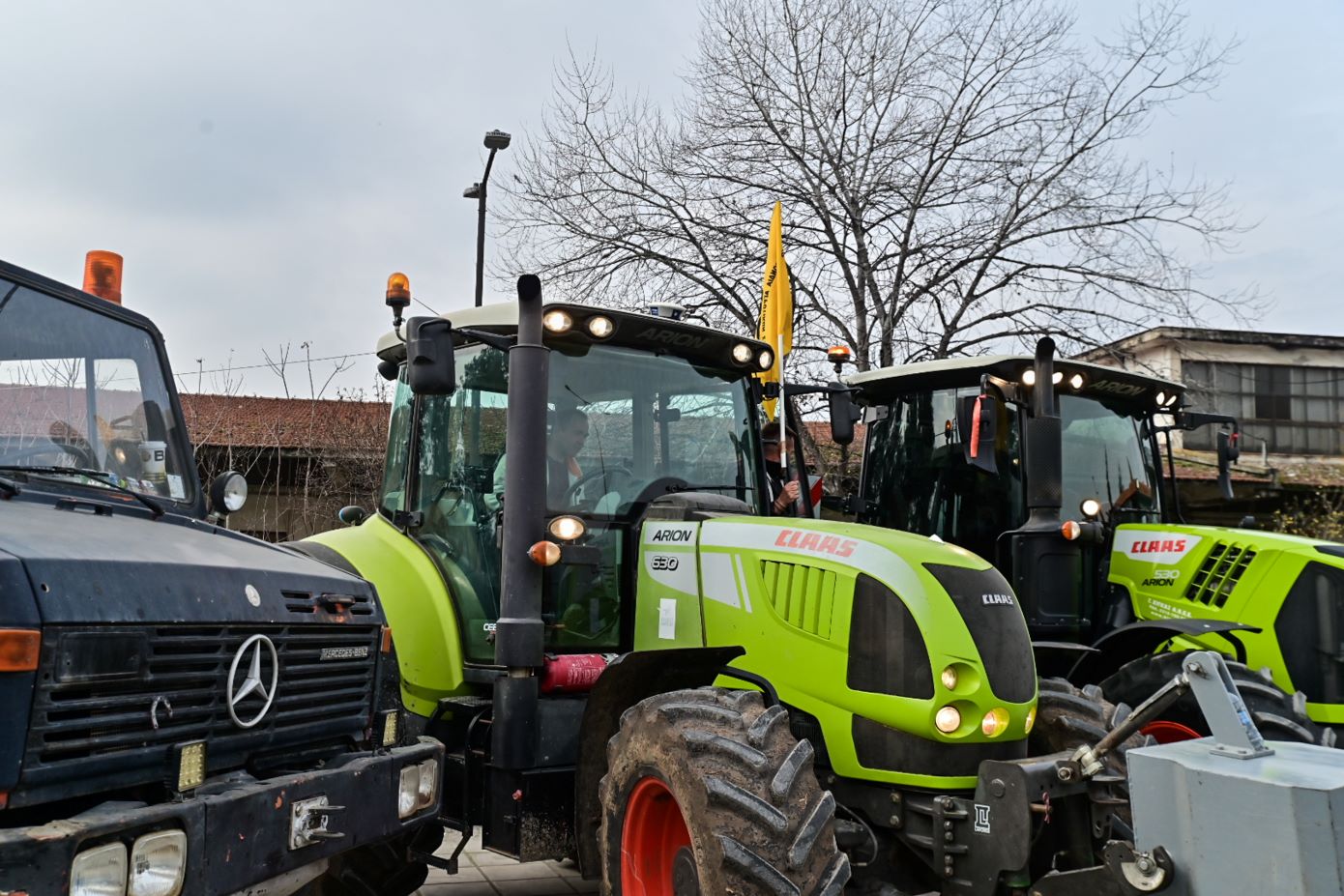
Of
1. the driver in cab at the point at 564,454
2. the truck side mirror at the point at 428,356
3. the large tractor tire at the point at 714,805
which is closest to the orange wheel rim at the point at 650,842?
the large tractor tire at the point at 714,805

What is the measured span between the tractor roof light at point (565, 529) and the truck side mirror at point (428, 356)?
778 millimetres

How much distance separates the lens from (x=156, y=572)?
3346mm

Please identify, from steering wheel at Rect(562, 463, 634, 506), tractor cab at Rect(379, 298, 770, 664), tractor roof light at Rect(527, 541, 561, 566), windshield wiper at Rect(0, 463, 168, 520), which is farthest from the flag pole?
windshield wiper at Rect(0, 463, 168, 520)

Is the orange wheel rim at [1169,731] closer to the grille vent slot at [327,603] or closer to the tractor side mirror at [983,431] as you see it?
the tractor side mirror at [983,431]

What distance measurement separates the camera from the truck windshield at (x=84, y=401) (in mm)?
4027

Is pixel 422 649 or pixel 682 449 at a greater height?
pixel 682 449

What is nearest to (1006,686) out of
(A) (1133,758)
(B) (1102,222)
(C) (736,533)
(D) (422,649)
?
(A) (1133,758)

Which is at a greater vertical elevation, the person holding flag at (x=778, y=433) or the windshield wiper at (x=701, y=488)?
the person holding flag at (x=778, y=433)

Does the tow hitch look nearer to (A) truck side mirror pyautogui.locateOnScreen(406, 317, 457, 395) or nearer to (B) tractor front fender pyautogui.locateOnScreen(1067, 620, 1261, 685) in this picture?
(A) truck side mirror pyautogui.locateOnScreen(406, 317, 457, 395)

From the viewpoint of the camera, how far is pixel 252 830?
11.2 feet

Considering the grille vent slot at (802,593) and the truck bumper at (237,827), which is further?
the grille vent slot at (802,593)

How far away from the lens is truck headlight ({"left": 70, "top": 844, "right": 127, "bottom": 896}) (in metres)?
2.85

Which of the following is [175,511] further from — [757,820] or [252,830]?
[757,820]

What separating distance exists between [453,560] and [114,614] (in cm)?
249
